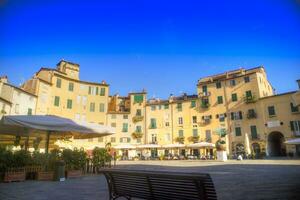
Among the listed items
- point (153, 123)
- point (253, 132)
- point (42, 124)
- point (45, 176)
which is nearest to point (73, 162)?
point (45, 176)

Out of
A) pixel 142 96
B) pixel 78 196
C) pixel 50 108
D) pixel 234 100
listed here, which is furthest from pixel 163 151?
pixel 78 196

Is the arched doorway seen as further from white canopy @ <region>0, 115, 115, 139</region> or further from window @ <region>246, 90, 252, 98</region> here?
white canopy @ <region>0, 115, 115, 139</region>

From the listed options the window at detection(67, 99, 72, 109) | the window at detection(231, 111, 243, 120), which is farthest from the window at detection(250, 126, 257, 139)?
the window at detection(67, 99, 72, 109)

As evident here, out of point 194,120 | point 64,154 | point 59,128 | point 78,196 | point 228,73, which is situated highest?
point 228,73

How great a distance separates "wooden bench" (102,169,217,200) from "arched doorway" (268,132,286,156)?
108 feet

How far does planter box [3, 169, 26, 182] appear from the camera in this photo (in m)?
7.59

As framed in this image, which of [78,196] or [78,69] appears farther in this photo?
[78,69]

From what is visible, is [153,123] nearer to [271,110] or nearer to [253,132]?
[253,132]

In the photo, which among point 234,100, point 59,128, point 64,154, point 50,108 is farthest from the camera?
point 234,100

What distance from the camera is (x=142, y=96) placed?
139 feet

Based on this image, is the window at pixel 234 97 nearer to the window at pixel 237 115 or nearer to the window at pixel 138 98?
the window at pixel 237 115

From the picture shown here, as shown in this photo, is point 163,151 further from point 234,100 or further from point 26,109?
point 26,109

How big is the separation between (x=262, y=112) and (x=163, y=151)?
681 inches

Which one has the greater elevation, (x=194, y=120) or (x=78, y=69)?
(x=78, y=69)
